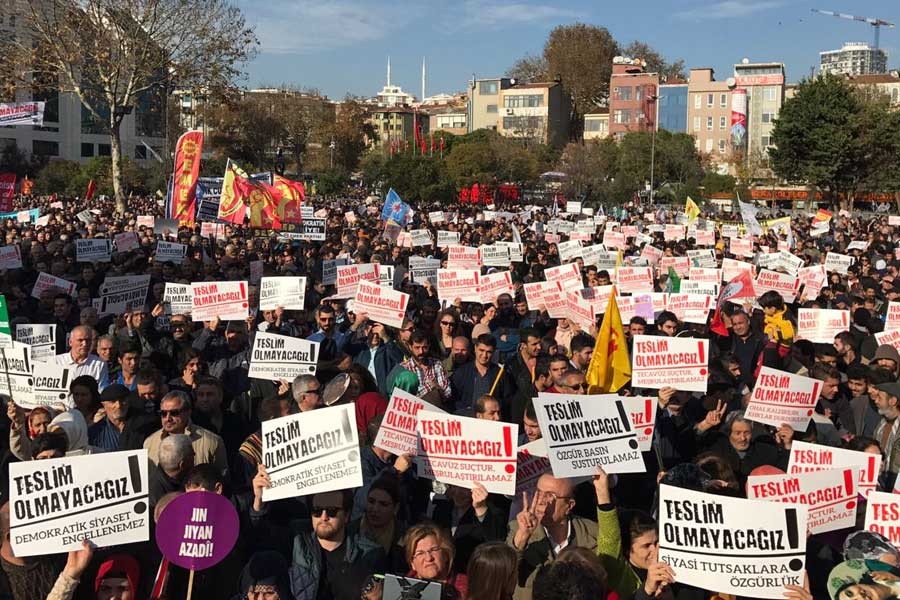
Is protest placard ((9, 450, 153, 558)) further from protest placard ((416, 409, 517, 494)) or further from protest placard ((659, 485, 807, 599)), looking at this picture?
protest placard ((659, 485, 807, 599))

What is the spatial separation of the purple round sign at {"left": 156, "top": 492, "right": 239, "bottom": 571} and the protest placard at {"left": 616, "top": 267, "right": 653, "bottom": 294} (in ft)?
35.1

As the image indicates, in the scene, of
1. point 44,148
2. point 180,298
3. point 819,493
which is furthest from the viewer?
point 44,148

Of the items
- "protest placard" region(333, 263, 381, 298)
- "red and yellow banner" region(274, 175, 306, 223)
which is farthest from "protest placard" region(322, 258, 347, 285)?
"red and yellow banner" region(274, 175, 306, 223)

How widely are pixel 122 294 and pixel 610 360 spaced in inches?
267

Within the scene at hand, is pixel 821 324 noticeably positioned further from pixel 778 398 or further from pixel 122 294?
pixel 122 294

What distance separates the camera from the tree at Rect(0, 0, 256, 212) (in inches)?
1139

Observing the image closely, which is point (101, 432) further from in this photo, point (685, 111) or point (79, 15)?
point (685, 111)

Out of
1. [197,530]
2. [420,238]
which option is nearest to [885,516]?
[197,530]

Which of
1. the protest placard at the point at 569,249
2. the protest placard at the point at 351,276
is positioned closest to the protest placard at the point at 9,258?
the protest placard at the point at 351,276

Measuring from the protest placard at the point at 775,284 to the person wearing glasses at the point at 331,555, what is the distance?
10911 millimetres

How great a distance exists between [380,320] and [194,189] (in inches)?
613

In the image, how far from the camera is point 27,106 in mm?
34219

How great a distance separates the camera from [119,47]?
29.8 meters

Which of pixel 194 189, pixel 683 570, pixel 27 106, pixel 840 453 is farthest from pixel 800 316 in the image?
pixel 27 106
